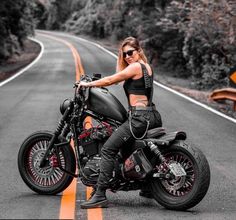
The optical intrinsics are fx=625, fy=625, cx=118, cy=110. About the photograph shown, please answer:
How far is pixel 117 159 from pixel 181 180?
78 cm

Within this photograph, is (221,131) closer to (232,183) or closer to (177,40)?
(232,183)

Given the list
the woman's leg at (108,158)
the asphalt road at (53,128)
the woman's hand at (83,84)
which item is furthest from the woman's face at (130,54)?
the asphalt road at (53,128)

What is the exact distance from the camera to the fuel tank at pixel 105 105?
23.3ft

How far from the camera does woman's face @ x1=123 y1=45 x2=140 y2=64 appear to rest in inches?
282

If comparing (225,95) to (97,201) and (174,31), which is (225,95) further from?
(174,31)

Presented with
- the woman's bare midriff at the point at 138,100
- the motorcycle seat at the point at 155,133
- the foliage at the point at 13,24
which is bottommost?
the foliage at the point at 13,24

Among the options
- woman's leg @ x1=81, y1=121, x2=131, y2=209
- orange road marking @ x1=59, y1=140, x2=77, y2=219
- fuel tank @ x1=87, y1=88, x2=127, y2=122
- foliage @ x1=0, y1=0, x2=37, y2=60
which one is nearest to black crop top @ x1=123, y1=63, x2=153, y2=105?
fuel tank @ x1=87, y1=88, x2=127, y2=122

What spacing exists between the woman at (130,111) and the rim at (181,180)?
45 cm

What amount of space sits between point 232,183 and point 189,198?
1.65 meters

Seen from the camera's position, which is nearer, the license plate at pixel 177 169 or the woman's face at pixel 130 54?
the license plate at pixel 177 169

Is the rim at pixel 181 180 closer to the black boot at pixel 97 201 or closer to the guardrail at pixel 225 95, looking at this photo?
the black boot at pixel 97 201

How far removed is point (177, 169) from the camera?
684 centimetres

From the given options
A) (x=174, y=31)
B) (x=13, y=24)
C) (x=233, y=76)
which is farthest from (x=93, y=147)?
(x=13, y=24)

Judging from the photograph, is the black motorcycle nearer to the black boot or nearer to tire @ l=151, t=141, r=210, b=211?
tire @ l=151, t=141, r=210, b=211
